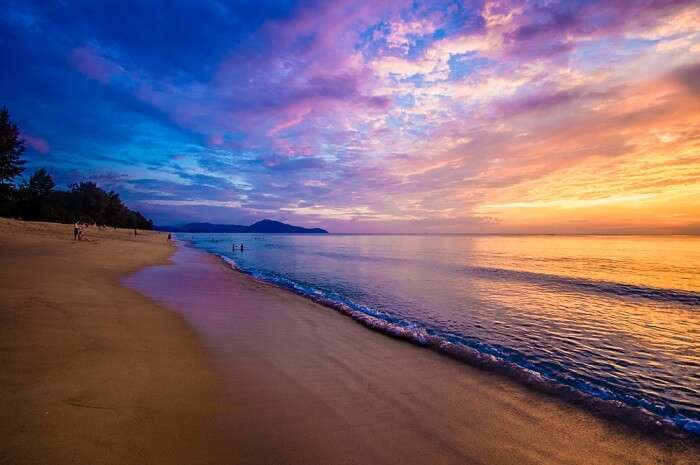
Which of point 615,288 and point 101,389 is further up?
point 101,389

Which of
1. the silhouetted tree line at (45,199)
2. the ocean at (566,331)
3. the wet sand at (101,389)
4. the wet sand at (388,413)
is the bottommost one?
the ocean at (566,331)

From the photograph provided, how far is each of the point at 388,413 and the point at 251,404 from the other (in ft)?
7.78

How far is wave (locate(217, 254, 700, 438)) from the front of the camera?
580 cm

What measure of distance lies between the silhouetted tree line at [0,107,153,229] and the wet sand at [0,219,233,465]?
139 ft

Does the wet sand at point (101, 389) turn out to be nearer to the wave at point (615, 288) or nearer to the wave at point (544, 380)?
the wave at point (544, 380)

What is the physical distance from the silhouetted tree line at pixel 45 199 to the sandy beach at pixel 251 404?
139ft

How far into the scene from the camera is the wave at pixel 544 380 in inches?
228

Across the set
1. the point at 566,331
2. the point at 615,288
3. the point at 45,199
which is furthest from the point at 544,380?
the point at 45,199

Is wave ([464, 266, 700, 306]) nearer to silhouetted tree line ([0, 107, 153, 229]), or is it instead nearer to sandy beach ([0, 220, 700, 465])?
sandy beach ([0, 220, 700, 465])

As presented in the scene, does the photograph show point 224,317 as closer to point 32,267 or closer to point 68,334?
point 68,334

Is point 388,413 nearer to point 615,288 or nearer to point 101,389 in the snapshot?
point 101,389

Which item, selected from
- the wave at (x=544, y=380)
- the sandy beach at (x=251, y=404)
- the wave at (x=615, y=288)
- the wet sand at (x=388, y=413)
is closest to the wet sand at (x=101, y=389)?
the sandy beach at (x=251, y=404)

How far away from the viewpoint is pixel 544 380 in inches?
289

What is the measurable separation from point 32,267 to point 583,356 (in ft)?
79.5
